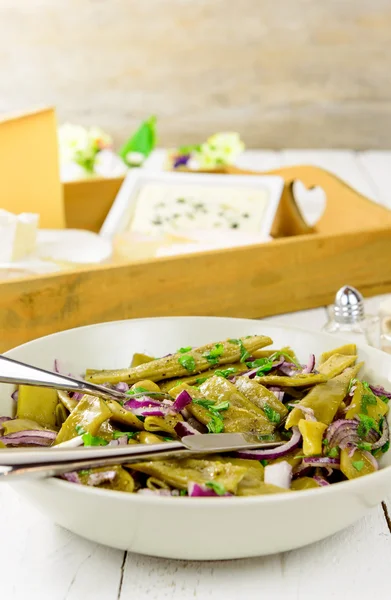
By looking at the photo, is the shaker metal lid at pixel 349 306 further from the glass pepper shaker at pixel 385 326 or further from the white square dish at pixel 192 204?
the white square dish at pixel 192 204

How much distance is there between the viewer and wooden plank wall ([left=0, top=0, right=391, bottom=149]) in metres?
4.43

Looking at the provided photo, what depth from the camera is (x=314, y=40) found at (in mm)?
4461

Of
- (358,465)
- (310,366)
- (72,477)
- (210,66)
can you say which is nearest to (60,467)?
(72,477)

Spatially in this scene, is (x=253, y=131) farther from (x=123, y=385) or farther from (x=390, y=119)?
(x=123, y=385)

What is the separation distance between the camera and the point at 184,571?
1022mm

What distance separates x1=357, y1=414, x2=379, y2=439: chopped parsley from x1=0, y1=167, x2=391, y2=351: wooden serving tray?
79 centimetres

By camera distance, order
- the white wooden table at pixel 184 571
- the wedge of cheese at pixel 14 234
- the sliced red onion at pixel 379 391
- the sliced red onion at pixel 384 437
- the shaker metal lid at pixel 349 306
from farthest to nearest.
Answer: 1. the wedge of cheese at pixel 14 234
2. the shaker metal lid at pixel 349 306
3. the sliced red onion at pixel 379 391
4. the sliced red onion at pixel 384 437
5. the white wooden table at pixel 184 571

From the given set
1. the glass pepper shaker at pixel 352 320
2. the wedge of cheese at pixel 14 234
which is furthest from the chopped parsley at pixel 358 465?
the wedge of cheese at pixel 14 234

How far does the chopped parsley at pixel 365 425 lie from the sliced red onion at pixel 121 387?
35 centimetres

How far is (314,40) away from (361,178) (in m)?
1.24

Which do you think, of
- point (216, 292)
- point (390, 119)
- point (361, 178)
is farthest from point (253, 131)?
point (216, 292)

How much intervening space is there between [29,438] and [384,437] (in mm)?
474

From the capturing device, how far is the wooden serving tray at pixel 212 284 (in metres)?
1.72

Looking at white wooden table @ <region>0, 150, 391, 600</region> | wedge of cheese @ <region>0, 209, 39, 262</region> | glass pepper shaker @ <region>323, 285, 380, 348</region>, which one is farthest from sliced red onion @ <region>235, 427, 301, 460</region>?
wedge of cheese @ <region>0, 209, 39, 262</region>
